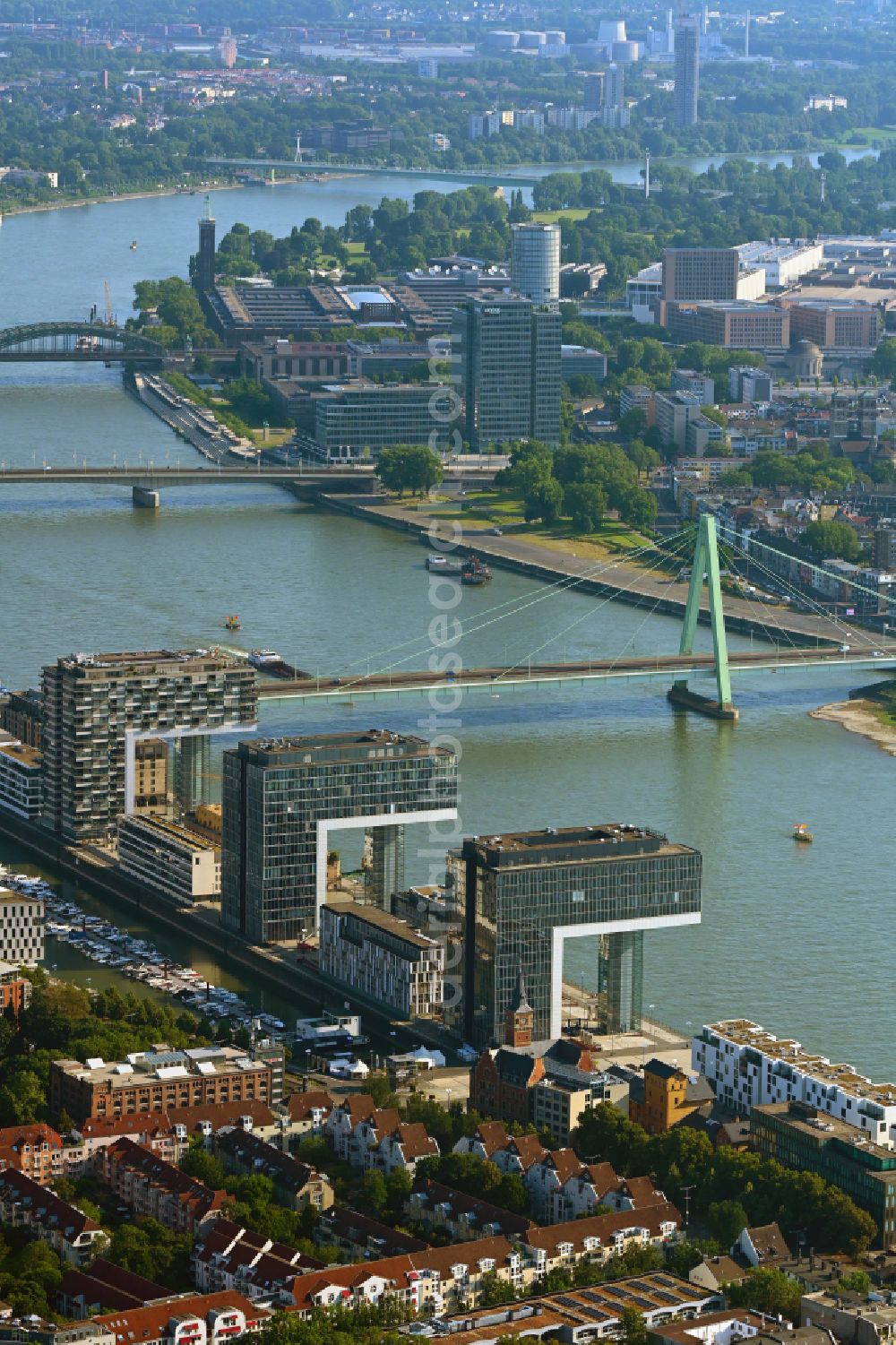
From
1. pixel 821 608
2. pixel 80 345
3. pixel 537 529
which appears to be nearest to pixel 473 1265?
pixel 821 608

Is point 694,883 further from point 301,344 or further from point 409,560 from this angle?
point 301,344

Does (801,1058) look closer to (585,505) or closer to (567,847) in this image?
(567,847)

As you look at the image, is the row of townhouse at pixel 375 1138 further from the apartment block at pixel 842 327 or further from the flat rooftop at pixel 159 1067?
the apartment block at pixel 842 327

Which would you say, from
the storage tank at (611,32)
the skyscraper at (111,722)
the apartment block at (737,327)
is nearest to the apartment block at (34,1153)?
the skyscraper at (111,722)

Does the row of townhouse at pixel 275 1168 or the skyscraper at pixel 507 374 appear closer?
the row of townhouse at pixel 275 1168

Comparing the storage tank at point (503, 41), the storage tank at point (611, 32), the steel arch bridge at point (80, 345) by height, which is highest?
the storage tank at point (611, 32)

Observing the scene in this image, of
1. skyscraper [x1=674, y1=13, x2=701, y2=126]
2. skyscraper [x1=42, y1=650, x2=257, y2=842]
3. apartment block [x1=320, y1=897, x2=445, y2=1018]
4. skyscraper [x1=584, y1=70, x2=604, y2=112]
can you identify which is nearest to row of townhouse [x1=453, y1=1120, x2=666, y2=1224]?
apartment block [x1=320, y1=897, x2=445, y2=1018]

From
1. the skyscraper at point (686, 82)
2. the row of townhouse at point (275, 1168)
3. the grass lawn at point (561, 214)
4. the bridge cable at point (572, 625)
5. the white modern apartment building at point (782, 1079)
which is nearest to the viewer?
the row of townhouse at point (275, 1168)
